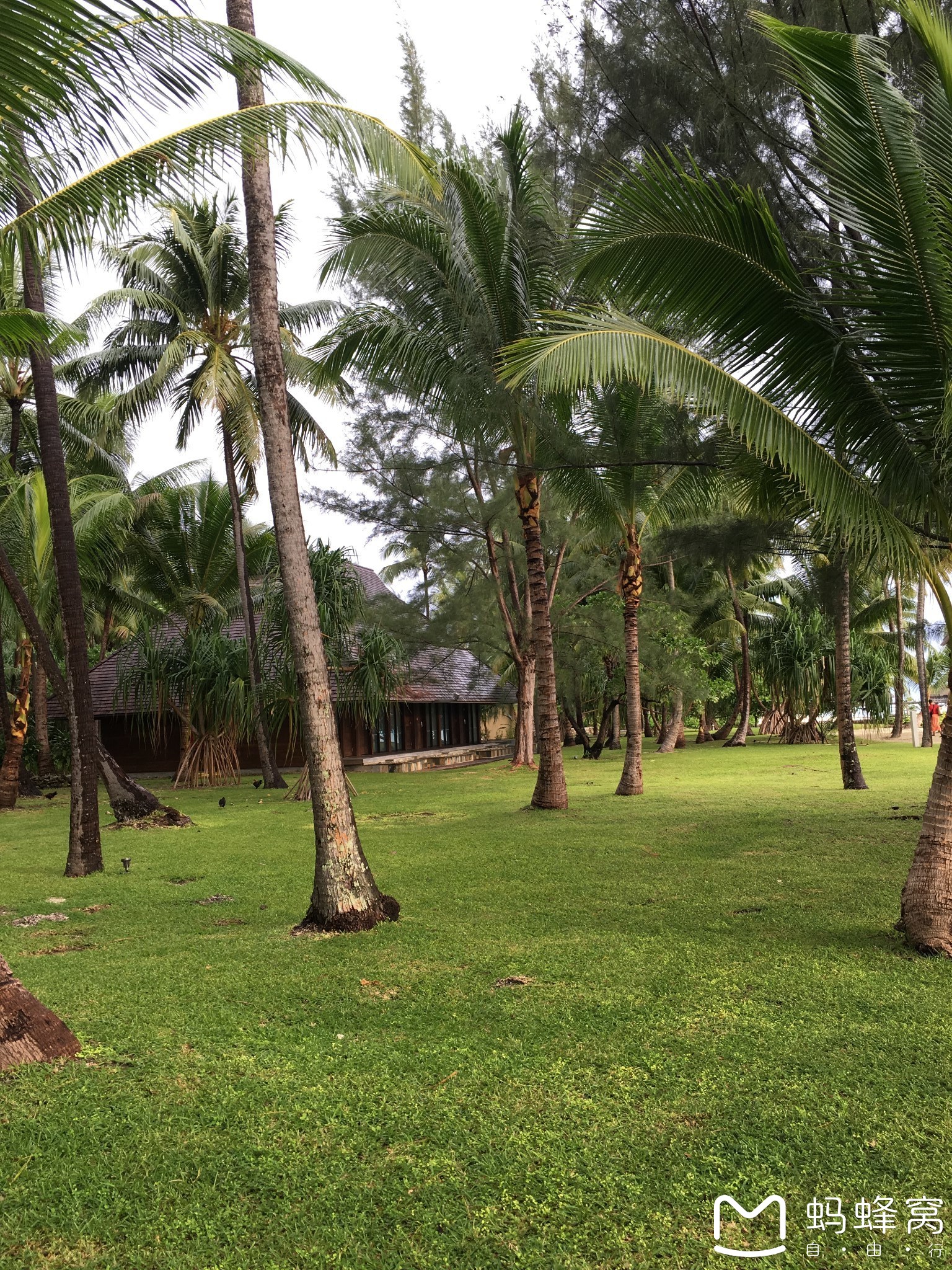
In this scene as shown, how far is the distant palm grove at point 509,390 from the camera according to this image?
17.4 ft

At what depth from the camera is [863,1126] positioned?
3.21m

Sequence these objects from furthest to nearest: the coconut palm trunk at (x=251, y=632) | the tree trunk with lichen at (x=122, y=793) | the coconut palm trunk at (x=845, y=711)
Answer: the coconut palm trunk at (x=251, y=632) < the coconut palm trunk at (x=845, y=711) < the tree trunk with lichen at (x=122, y=793)

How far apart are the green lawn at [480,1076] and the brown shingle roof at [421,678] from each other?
41.6 ft

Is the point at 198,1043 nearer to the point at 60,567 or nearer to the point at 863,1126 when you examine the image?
the point at 863,1126

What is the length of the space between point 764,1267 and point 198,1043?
268cm

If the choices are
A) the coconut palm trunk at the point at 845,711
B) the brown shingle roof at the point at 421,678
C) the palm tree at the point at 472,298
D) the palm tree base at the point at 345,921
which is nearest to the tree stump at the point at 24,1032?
the palm tree base at the point at 345,921

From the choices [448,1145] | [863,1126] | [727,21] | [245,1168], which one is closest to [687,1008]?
[863,1126]

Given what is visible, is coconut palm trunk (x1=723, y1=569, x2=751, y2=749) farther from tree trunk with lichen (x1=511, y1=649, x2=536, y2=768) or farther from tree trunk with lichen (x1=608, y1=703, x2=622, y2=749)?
tree trunk with lichen (x1=511, y1=649, x2=536, y2=768)

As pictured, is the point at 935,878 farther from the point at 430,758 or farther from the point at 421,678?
the point at 430,758

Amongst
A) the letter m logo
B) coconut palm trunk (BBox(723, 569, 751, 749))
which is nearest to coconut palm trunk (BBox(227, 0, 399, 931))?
the letter m logo

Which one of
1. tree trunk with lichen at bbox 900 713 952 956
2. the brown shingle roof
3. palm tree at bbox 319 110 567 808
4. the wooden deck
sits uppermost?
palm tree at bbox 319 110 567 808

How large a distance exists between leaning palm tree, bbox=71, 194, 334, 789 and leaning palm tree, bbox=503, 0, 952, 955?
1164cm

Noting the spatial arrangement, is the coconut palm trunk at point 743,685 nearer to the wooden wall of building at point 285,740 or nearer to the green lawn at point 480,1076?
the wooden wall of building at point 285,740

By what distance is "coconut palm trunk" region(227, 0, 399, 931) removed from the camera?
620 cm
